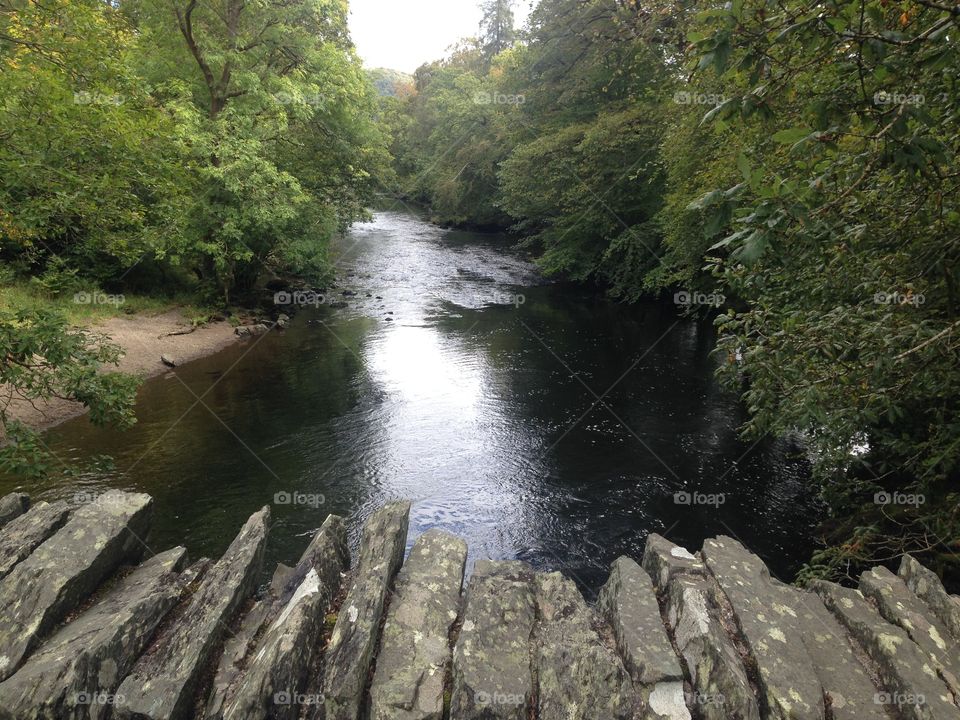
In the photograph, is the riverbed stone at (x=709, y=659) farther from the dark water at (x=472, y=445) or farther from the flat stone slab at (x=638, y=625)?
the dark water at (x=472, y=445)

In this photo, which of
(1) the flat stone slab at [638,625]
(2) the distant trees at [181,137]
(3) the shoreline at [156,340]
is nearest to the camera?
(1) the flat stone slab at [638,625]

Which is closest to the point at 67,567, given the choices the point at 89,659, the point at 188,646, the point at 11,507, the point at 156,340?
the point at 89,659

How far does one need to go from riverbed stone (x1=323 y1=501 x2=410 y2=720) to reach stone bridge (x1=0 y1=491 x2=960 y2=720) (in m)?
0.01

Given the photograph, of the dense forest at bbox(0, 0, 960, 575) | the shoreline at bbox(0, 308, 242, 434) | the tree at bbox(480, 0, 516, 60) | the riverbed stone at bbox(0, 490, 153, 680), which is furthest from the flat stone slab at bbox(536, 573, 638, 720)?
the tree at bbox(480, 0, 516, 60)

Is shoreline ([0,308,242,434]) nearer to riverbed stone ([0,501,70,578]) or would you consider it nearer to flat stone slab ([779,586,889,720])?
riverbed stone ([0,501,70,578])

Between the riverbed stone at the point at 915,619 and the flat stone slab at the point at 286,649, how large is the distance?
3278 mm

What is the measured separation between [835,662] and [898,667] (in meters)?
0.27

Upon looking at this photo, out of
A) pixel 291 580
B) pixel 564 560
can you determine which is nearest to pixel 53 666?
pixel 291 580

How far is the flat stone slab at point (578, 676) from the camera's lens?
262cm

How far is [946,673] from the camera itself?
278cm

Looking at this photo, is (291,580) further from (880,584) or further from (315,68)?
(315,68)

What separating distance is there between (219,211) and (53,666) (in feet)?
55.8

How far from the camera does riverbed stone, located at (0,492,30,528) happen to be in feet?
13.6

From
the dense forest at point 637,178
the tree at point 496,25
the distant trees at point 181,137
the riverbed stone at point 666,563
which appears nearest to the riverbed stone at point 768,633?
the riverbed stone at point 666,563
